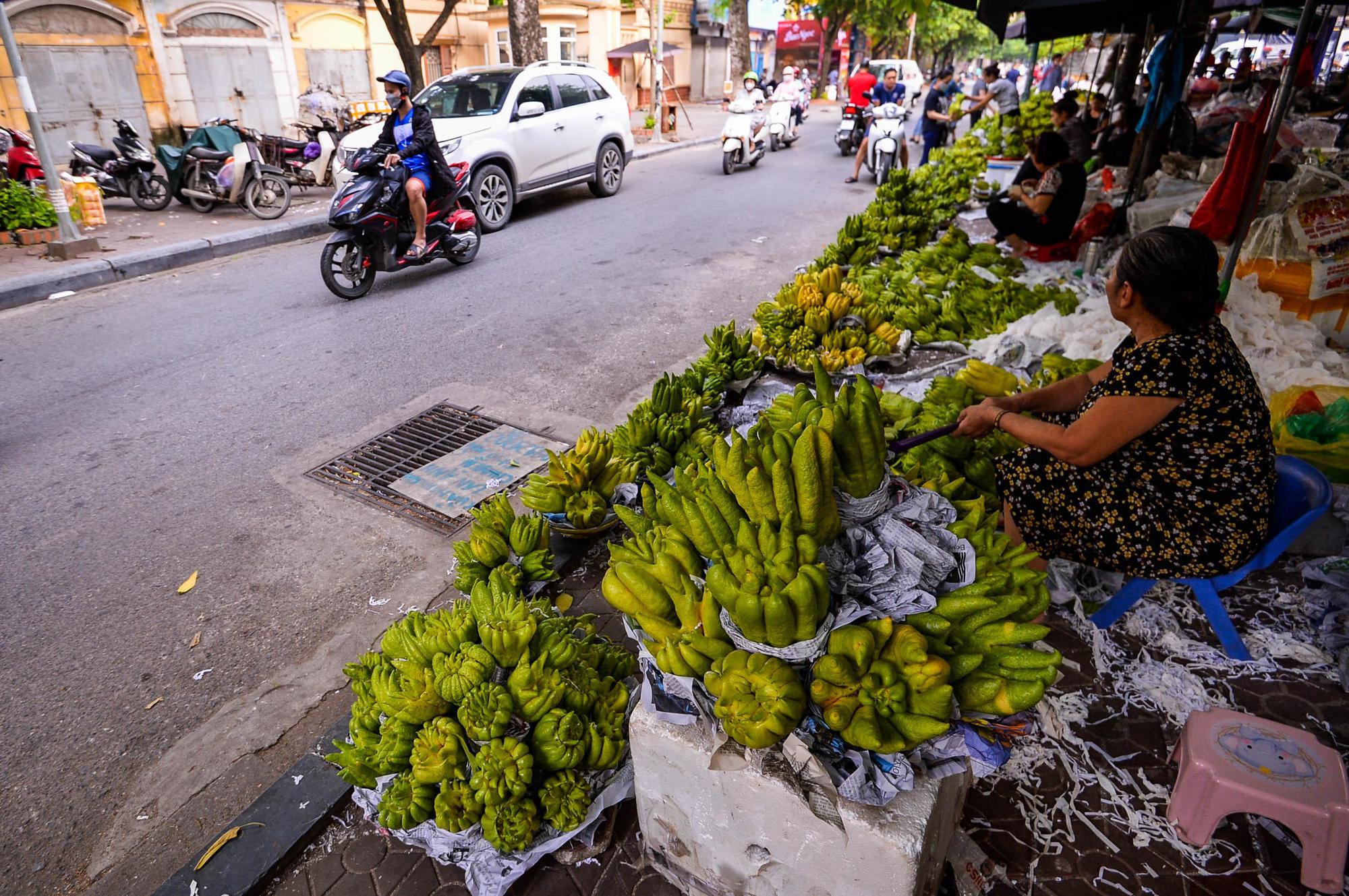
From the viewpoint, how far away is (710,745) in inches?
68.9

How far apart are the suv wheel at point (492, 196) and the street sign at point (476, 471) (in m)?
5.35

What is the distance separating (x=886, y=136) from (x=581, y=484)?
980 centimetres

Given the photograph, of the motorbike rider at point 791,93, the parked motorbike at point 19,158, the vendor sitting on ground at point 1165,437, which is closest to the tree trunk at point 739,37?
the motorbike rider at point 791,93

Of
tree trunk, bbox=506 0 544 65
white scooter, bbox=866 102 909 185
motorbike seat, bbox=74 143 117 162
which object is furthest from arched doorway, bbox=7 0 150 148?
white scooter, bbox=866 102 909 185

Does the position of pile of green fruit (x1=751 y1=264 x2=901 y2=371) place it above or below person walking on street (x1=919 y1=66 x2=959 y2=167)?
below

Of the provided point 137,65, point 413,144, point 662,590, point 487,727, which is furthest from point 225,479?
point 137,65

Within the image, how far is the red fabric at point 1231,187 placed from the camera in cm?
452

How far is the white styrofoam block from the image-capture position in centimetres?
159

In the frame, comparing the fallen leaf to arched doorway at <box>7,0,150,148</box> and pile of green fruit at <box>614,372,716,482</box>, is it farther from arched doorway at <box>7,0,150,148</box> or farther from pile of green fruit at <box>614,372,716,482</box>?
arched doorway at <box>7,0,150,148</box>

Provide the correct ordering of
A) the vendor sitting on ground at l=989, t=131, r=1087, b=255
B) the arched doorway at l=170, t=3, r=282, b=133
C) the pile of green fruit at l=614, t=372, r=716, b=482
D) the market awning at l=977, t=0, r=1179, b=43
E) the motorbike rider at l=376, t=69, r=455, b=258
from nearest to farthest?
the pile of green fruit at l=614, t=372, r=716, b=482, the market awning at l=977, t=0, r=1179, b=43, the vendor sitting on ground at l=989, t=131, r=1087, b=255, the motorbike rider at l=376, t=69, r=455, b=258, the arched doorway at l=170, t=3, r=282, b=133

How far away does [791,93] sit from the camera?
17.2 meters

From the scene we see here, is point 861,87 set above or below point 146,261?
above

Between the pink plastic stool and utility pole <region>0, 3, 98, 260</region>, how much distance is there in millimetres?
9833

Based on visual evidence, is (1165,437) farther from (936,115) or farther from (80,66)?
(80,66)
